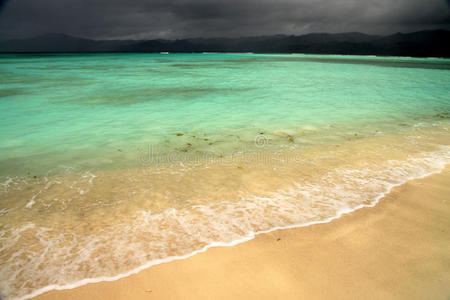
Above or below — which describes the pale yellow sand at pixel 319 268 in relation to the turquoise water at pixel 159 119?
below

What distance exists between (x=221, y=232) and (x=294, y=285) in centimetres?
113

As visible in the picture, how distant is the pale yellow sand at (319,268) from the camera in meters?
2.34

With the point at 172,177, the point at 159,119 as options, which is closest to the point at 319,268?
the point at 172,177

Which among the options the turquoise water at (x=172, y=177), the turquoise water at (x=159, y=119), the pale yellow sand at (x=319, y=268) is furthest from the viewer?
the turquoise water at (x=159, y=119)

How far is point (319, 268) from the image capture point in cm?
259

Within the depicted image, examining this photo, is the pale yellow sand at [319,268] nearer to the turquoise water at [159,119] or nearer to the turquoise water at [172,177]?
the turquoise water at [172,177]

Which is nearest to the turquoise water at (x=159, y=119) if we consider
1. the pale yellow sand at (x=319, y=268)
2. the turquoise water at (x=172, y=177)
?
the turquoise water at (x=172, y=177)

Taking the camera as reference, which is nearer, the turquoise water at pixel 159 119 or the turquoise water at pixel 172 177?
the turquoise water at pixel 172 177

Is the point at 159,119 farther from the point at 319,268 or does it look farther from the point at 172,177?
the point at 319,268

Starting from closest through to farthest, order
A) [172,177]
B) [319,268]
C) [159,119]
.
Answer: [319,268] < [172,177] < [159,119]

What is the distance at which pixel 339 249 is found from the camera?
286 centimetres

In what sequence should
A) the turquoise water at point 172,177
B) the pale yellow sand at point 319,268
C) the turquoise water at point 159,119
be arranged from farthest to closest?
the turquoise water at point 159,119, the turquoise water at point 172,177, the pale yellow sand at point 319,268

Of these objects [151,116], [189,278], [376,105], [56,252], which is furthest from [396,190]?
[376,105]

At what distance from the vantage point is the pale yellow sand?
2338mm
